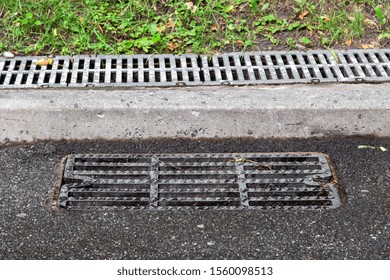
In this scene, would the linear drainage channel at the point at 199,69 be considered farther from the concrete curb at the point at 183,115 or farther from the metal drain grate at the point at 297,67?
the concrete curb at the point at 183,115

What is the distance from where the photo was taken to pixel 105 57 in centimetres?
394

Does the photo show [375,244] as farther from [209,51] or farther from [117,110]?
[209,51]

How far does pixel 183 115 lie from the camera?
348 centimetres

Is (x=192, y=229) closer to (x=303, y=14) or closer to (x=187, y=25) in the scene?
(x=187, y=25)

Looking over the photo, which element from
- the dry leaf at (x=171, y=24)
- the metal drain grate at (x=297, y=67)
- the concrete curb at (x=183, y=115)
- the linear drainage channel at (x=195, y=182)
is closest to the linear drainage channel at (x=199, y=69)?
the metal drain grate at (x=297, y=67)

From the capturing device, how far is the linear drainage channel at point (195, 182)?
3.04m

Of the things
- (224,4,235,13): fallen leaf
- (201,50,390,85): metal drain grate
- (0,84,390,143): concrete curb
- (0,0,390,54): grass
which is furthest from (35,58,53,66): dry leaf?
(224,4,235,13): fallen leaf

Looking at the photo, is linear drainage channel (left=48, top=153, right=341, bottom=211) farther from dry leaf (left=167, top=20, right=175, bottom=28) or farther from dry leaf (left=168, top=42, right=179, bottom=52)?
dry leaf (left=167, top=20, right=175, bottom=28)

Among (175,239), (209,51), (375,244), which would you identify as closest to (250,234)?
(175,239)

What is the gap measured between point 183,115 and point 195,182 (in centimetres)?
46

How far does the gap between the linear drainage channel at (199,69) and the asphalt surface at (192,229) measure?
0.62 metres

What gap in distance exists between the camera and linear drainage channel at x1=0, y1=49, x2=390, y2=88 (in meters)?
3.71

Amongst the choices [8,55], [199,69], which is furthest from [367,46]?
[8,55]

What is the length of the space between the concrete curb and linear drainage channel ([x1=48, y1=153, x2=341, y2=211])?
180 mm
